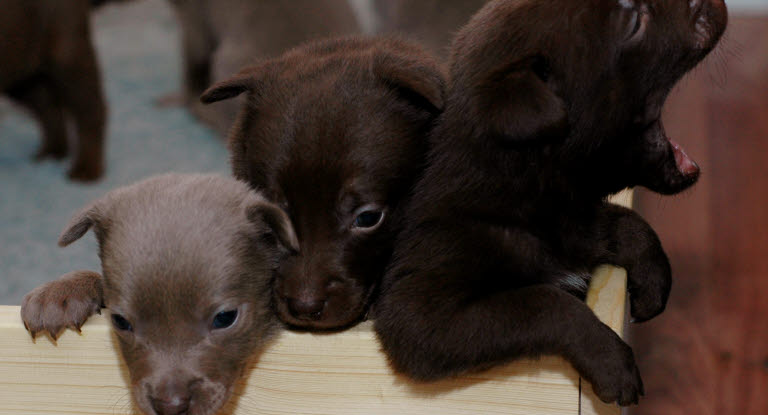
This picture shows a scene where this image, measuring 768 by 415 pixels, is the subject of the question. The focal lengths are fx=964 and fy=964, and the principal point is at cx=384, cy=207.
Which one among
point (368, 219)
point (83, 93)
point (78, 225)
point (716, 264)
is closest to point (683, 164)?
point (368, 219)

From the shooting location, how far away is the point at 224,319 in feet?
6.09

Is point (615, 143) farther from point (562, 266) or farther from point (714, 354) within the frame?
A: point (714, 354)

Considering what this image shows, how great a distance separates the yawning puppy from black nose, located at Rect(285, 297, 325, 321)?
11cm

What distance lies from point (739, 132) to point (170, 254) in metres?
Answer: 3.96

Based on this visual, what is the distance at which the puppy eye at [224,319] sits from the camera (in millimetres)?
1848

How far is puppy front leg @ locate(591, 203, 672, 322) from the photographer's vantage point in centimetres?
205

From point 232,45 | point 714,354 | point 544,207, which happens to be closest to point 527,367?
point 544,207

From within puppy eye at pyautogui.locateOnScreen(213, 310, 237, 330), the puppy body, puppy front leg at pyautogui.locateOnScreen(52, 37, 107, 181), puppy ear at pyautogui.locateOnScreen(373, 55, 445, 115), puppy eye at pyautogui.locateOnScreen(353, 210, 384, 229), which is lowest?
puppy front leg at pyautogui.locateOnScreen(52, 37, 107, 181)

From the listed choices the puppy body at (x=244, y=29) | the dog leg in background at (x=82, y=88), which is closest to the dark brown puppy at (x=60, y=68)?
the dog leg in background at (x=82, y=88)

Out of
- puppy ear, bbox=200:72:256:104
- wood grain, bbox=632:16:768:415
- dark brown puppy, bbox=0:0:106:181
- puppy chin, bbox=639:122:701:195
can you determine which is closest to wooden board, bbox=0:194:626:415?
puppy chin, bbox=639:122:701:195

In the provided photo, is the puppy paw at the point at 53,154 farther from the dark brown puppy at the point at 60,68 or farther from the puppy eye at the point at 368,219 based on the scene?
the puppy eye at the point at 368,219

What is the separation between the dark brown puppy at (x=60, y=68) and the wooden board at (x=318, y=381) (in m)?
2.51

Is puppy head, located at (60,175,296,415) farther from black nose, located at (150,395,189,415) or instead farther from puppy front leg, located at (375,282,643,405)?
puppy front leg, located at (375,282,643,405)

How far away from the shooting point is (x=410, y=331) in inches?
71.3
